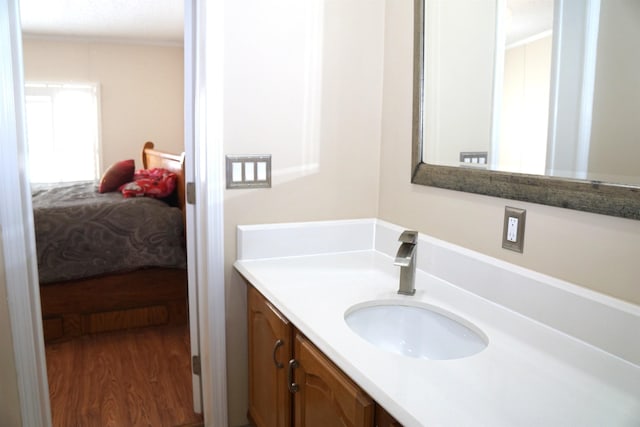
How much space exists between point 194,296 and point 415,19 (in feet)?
4.56

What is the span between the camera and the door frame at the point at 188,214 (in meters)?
1.56

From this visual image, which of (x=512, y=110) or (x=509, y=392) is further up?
(x=512, y=110)

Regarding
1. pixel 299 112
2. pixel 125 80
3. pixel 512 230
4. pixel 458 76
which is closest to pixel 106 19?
pixel 125 80

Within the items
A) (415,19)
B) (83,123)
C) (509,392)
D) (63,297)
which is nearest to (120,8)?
(83,123)

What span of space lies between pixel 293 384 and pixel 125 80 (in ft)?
19.2

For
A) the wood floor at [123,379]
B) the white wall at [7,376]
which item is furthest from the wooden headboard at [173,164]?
the white wall at [7,376]

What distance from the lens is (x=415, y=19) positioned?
1.72m

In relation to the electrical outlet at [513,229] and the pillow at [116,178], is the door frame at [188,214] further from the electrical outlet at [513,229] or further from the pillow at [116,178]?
the pillow at [116,178]

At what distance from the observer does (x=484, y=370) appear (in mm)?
991

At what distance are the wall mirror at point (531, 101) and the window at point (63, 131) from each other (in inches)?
218

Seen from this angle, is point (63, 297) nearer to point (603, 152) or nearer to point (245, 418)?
point (245, 418)

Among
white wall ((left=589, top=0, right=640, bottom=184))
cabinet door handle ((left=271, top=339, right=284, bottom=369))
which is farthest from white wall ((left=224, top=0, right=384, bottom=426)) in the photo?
white wall ((left=589, top=0, right=640, bottom=184))

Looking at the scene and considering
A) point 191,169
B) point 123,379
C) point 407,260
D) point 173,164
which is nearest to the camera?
point 407,260

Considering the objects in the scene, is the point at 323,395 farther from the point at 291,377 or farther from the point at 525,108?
the point at 525,108
